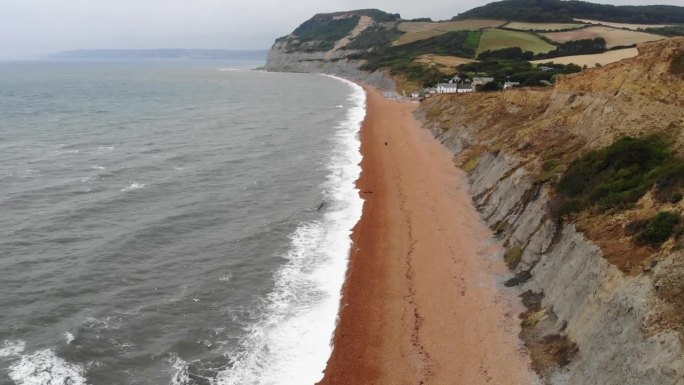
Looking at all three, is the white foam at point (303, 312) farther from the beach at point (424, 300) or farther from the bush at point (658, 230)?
the bush at point (658, 230)

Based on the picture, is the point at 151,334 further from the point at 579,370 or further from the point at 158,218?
the point at 579,370

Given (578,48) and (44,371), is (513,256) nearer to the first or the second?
(44,371)

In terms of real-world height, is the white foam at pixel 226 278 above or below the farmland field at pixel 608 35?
below

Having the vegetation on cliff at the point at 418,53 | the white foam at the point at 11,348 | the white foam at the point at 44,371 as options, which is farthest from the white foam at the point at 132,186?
the vegetation on cliff at the point at 418,53

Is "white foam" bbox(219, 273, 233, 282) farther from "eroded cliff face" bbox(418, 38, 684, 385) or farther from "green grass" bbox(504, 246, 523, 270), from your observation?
"green grass" bbox(504, 246, 523, 270)

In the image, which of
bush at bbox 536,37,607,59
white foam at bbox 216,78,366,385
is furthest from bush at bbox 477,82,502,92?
white foam at bbox 216,78,366,385

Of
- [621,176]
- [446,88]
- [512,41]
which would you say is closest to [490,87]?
[446,88]
